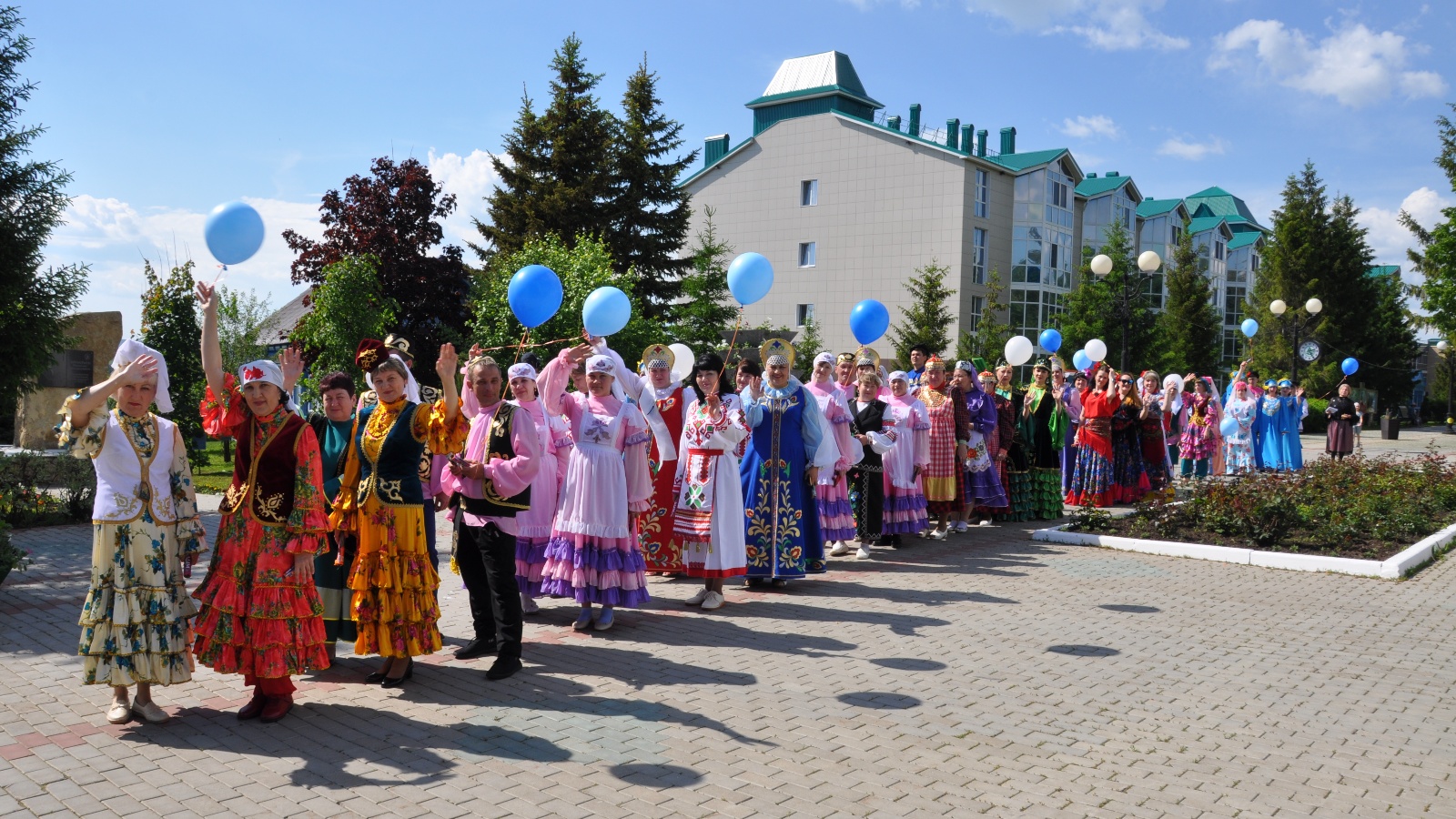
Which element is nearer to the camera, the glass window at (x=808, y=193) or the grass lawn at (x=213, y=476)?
the grass lawn at (x=213, y=476)

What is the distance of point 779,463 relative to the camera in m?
Answer: 8.72

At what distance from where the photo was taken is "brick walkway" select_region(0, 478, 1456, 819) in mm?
4387

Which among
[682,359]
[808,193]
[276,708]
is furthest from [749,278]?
[808,193]

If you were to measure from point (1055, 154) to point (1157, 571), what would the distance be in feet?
135

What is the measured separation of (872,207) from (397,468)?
4171 cm

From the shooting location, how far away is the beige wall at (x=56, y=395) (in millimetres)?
24266

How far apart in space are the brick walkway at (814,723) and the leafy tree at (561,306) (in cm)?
1665

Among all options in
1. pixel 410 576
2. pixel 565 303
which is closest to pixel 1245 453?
pixel 565 303

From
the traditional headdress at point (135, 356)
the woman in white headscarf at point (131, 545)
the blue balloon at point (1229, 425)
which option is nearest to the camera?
the woman in white headscarf at point (131, 545)

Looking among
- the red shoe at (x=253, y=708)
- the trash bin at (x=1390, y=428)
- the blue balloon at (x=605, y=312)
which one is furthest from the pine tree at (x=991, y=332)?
the red shoe at (x=253, y=708)

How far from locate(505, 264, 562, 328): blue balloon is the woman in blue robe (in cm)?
191

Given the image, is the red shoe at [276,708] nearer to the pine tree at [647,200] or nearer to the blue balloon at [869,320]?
the blue balloon at [869,320]

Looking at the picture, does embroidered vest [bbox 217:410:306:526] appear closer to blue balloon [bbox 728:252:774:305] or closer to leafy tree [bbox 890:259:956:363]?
blue balloon [bbox 728:252:774:305]

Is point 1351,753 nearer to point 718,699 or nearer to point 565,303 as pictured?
point 718,699
